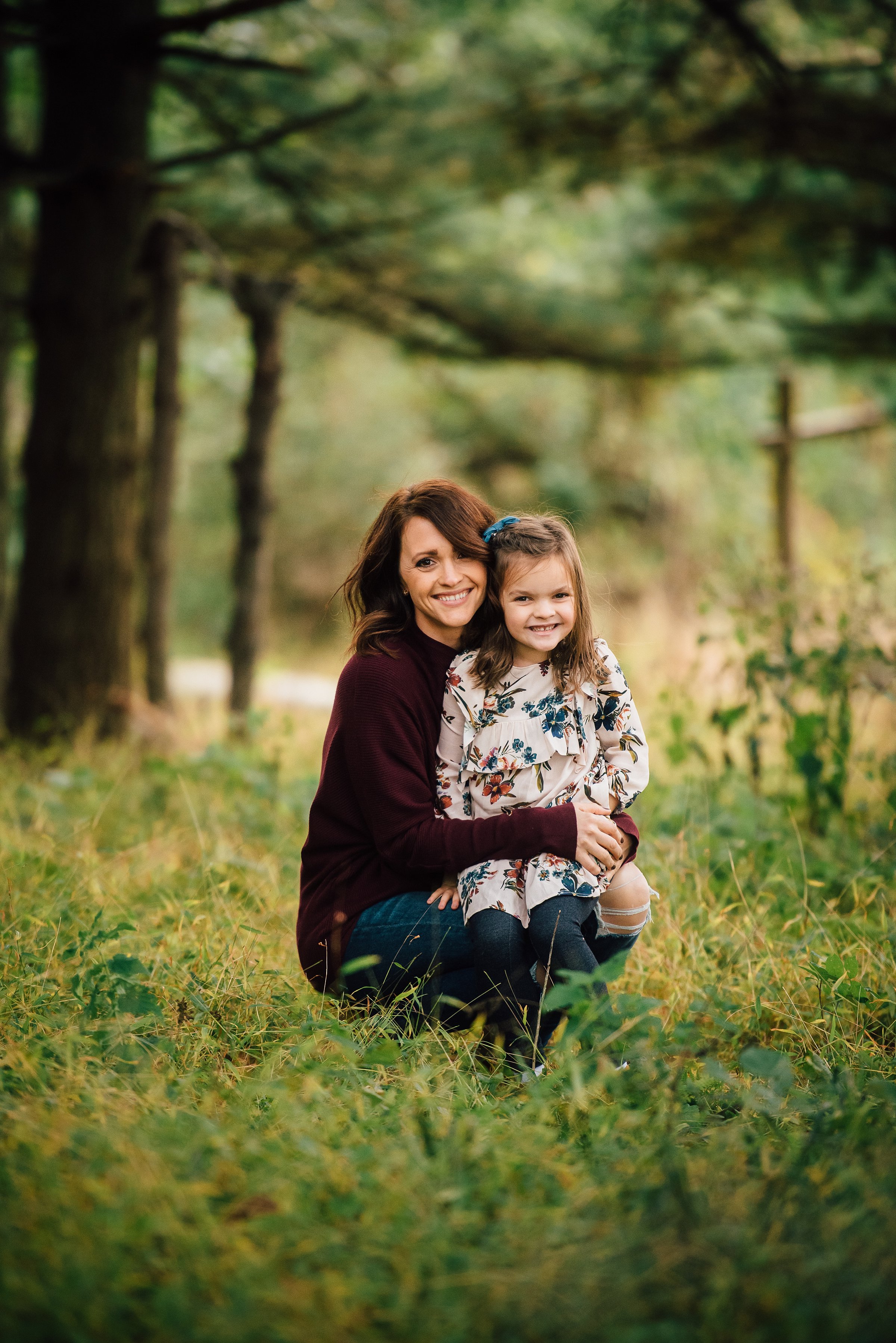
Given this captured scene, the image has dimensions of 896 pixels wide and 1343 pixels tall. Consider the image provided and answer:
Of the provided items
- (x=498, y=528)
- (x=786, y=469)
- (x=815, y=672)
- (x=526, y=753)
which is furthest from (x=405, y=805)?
(x=786, y=469)

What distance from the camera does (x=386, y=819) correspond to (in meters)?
2.37

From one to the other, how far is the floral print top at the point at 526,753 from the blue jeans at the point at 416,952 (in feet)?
0.26

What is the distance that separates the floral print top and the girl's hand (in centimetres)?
3

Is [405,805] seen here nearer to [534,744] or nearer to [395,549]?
[534,744]

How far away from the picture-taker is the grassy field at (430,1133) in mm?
1430

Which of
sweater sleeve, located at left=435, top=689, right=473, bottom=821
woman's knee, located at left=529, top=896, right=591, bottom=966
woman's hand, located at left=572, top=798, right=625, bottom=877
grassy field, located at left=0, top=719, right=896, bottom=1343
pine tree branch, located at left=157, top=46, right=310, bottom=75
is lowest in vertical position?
grassy field, located at left=0, top=719, right=896, bottom=1343

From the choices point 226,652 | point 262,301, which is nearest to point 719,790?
point 226,652

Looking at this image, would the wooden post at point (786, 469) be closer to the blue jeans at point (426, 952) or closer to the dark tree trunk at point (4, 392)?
the dark tree trunk at point (4, 392)

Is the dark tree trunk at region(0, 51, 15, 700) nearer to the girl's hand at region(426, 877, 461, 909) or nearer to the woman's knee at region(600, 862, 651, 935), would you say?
the girl's hand at region(426, 877, 461, 909)

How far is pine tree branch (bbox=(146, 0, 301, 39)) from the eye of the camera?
4.46 metres

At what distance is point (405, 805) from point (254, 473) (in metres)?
4.36

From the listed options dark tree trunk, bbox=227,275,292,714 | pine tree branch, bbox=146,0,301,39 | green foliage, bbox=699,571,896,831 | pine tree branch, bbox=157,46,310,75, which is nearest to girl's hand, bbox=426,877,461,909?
green foliage, bbox=699,571,896,831

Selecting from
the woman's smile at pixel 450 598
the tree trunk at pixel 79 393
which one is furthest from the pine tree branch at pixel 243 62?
the woman's smile at pixel 450 598

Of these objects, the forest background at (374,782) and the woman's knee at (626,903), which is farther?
the woman's knee at (626,903)
